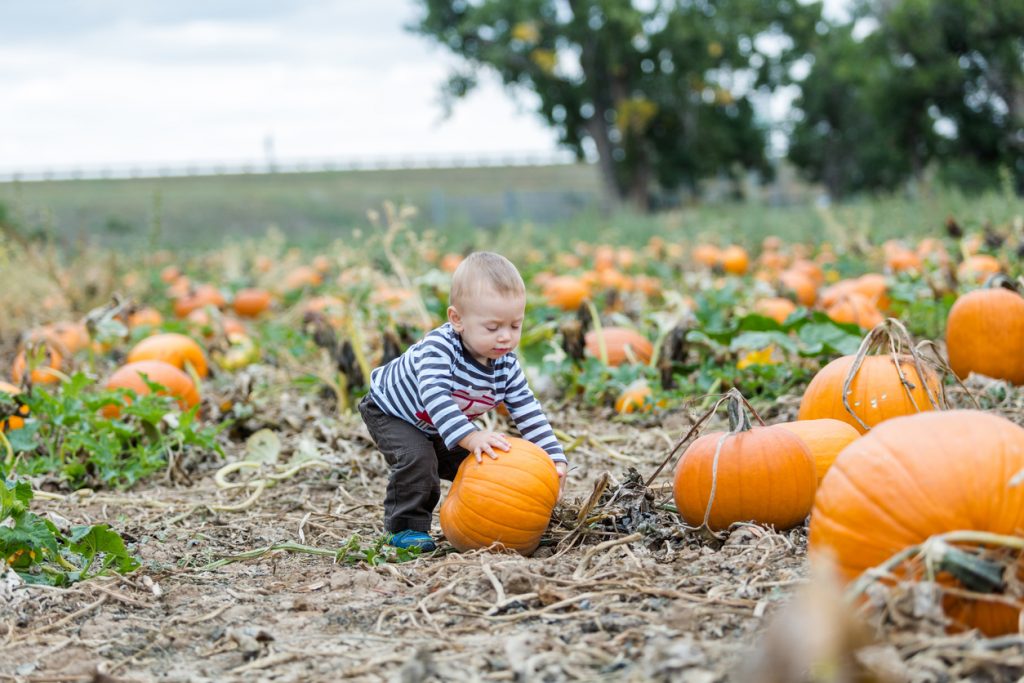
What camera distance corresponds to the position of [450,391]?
329 centimetres

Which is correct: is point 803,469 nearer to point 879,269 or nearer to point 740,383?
point 740,383

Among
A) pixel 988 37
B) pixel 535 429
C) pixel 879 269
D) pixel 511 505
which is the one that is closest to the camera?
pixel 511 505

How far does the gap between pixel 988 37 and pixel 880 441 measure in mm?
27745

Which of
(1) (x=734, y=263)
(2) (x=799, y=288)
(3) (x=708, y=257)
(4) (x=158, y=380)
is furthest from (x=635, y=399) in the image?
(3) (x=708, y=257)

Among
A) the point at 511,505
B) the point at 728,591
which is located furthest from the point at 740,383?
the point at 728,591

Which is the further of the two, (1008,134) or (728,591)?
(1008,134)

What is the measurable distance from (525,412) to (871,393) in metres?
1.18

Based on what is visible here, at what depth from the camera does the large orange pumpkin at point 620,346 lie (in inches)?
219

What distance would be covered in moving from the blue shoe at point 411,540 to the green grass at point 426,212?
4370 mm

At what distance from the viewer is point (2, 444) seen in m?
4.30

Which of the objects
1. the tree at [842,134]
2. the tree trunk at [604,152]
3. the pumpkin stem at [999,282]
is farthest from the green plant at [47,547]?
the tree trunk at [604,152]

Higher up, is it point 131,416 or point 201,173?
point 201,173

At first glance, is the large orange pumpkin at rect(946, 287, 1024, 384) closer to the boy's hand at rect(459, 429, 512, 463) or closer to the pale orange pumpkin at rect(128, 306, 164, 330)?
the boy's hand at rect(459, 429, 512, 463)

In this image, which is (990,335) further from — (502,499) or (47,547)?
(47,547)
